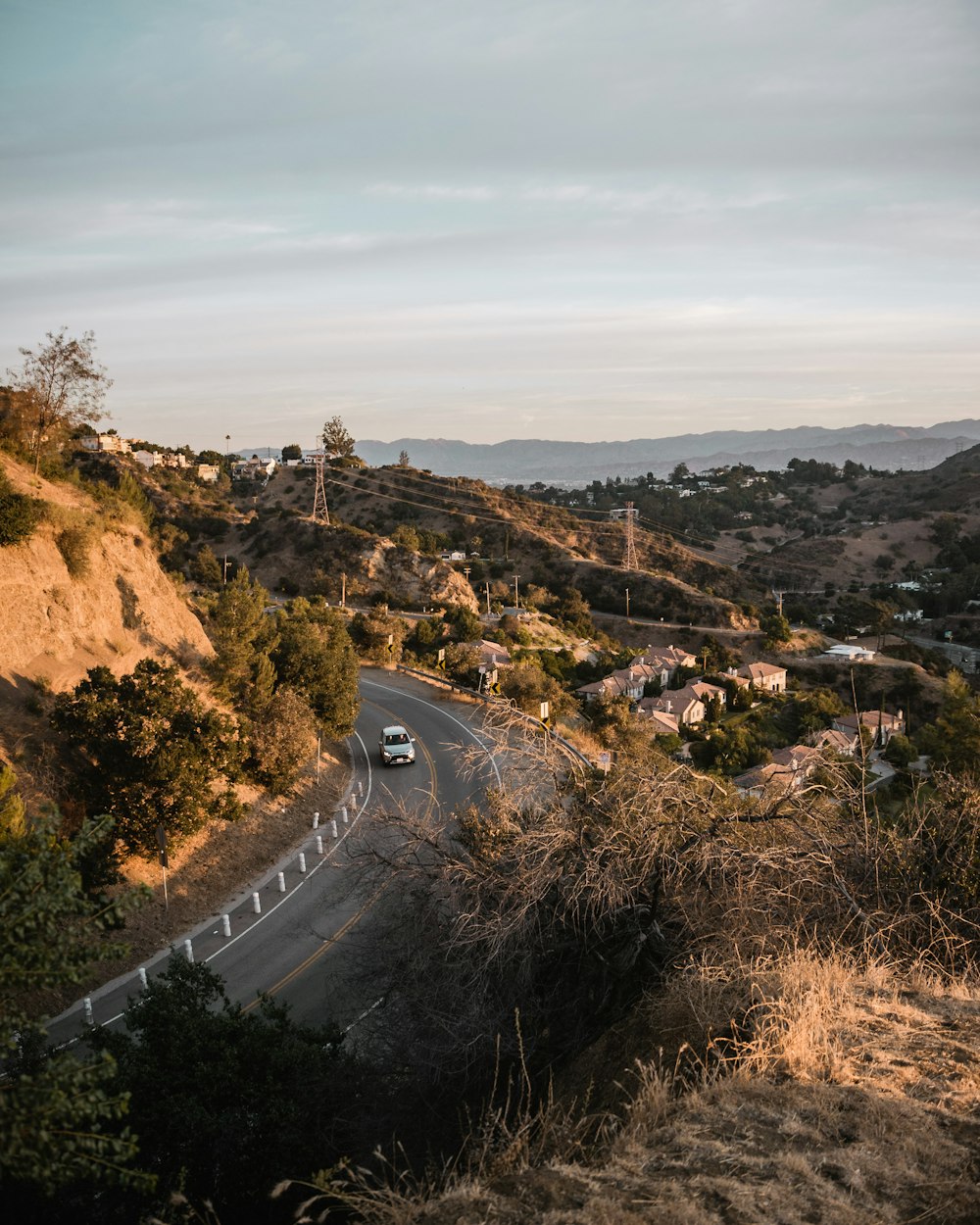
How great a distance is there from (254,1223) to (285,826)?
575 inches

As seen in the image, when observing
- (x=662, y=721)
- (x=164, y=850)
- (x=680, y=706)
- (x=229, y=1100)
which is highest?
(x=229, y=1100)

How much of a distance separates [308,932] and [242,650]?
32.1 feet

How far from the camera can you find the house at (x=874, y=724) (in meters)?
44.6

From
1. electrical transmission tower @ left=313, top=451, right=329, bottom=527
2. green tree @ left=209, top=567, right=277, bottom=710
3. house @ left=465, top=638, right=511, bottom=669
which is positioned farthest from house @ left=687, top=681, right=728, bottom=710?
electrical transmission tower @ left=313, top=451, right=329, bottom=527

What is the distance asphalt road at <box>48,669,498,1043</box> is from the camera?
40.6 ft

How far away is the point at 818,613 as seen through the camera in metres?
90.4

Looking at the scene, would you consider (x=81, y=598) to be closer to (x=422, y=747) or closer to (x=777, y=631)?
(x=422, y=747)

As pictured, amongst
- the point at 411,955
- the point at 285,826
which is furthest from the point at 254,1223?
the point at 285,826

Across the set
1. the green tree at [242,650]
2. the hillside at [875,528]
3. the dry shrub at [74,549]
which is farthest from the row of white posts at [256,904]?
the hillside at [875,528]

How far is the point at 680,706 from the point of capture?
49.3 m

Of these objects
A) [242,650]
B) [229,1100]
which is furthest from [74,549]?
[229,1100]

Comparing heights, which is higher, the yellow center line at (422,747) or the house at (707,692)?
the yellow center line at (422,747)

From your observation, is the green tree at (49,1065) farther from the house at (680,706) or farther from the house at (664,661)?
the house at (664,661)

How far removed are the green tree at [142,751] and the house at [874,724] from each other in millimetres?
31857
